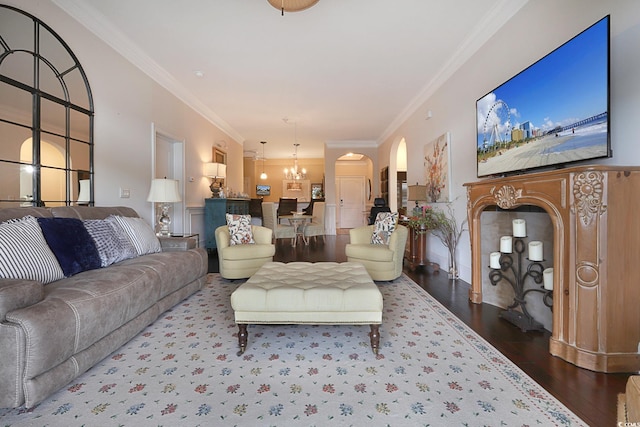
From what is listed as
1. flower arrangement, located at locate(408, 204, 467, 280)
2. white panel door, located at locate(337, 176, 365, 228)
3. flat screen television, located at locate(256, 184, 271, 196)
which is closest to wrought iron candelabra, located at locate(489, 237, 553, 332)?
flower arrangement, located at locate(408, 204, 467, 280)

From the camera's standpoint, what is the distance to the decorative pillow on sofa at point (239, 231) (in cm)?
377

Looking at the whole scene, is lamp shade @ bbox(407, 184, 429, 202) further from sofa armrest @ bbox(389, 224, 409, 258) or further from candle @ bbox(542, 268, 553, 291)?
candle @ bbox(542, 268, 553, 291)

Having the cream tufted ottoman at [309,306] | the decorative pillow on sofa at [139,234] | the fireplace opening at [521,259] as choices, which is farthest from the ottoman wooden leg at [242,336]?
the fireplace opening at [521,259]

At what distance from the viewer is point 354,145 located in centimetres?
839

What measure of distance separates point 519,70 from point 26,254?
4.05 metres

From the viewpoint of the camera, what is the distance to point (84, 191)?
290 cm

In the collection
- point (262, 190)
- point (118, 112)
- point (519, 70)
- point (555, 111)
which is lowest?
point (555, 111)

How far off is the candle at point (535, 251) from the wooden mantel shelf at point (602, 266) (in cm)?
34

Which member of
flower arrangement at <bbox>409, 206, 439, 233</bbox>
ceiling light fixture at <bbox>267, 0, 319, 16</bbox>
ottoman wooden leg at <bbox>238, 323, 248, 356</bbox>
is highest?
ceiling light fixture at <bbox>267, 0, 319, 16</bbox>

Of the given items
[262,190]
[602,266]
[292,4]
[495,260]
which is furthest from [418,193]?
[262,190]

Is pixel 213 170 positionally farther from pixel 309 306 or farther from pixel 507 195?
pixel 507 195

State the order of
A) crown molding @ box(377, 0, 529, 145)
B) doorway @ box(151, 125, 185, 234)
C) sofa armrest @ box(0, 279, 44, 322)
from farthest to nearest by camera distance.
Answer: doorway @ box(151, 125, 185, 234) < crown molding @ box(377, 0, 529, 145) < sofa armrest @ box(0, 279, 44, 322)

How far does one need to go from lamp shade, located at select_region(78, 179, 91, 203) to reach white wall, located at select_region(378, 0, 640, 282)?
4268 millimetres

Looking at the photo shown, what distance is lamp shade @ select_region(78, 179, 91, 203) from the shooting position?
2.87 m
